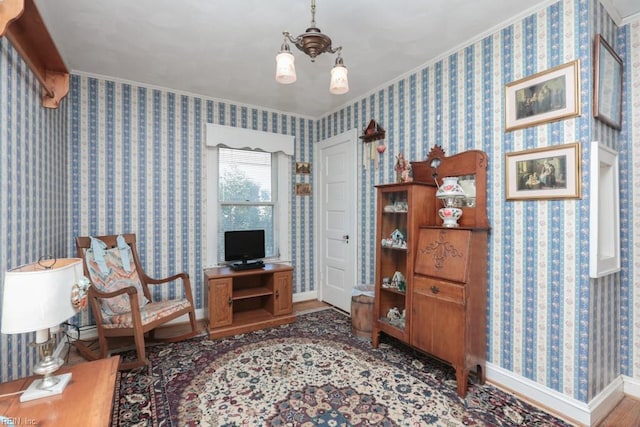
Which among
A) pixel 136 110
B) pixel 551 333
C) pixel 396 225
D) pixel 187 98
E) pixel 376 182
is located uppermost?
pixel 187 98

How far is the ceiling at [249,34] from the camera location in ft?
6.98

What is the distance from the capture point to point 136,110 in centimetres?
341

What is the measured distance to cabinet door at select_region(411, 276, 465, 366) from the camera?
7.21 ft

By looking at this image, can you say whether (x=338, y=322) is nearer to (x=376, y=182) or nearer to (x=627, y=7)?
(x=376, y=182)

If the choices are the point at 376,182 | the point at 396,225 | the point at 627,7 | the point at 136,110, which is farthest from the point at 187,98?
the point at 627,7

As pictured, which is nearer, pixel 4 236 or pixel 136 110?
pixel 4 236

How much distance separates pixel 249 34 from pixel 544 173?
7.91ft

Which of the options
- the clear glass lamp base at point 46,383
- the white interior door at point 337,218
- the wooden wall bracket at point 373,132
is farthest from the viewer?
the white interior door at point 337,218

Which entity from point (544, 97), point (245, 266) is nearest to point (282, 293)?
point (245, 266)

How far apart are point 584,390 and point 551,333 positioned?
1.12ft

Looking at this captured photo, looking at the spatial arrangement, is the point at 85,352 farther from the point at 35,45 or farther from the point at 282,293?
the point at 35,45

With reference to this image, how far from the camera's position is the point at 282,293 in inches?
144

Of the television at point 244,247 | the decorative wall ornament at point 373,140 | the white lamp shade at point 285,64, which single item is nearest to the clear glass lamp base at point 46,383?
the white lamp shade at point 285,64

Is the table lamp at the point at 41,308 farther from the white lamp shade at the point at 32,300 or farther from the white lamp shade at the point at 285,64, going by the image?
the white lamp shade at the point at 285,64
